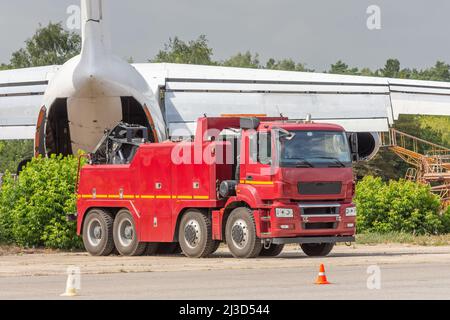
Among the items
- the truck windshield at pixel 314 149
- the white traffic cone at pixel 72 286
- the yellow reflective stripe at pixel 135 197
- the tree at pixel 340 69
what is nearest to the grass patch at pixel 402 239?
the truck windshield at pixel 314 149

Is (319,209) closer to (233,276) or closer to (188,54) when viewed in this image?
(233,276)

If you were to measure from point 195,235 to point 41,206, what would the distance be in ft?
18.1

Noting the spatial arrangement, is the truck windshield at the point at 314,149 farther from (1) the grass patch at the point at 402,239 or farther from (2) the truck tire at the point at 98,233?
(1) the grass patch at the point at 402,239

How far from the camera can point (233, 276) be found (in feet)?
64.7

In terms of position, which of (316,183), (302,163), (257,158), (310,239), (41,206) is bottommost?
(310,239)

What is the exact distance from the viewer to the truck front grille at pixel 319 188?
80.1 ft

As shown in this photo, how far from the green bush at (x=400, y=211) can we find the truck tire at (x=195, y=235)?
9.63 metres

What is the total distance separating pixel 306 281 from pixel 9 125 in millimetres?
23717

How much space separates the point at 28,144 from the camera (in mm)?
91500

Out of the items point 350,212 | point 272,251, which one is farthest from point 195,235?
point 350,212

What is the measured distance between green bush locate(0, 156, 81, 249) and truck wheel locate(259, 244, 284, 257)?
5.78 meters

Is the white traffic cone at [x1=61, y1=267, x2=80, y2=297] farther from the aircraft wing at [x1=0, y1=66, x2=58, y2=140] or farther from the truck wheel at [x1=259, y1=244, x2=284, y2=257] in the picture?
the aircraft wing at [x1=0, y1=66, x2=58, y2=140]

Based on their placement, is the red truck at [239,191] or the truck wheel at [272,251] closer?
the red truck at [239,191]

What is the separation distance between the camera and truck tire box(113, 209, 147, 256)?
26.9m
